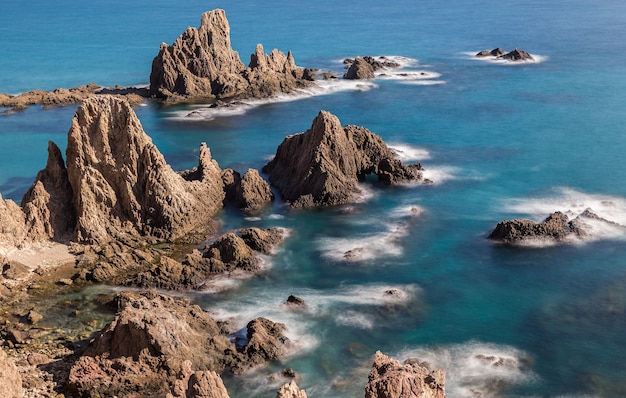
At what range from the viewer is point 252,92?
335 ft

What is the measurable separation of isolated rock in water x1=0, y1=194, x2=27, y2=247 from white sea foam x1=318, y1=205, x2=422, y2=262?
23.4 m

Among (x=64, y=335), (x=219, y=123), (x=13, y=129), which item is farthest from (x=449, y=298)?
(x=13, y=129)

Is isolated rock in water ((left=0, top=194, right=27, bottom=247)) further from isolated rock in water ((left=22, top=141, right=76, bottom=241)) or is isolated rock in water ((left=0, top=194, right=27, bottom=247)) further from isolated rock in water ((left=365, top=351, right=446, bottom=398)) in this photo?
isolated rock in water ((left=365, top=351, right=446, bottom=398))

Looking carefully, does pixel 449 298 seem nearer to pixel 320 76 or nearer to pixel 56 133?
pixel 56 133

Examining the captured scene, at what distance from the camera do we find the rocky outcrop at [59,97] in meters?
100

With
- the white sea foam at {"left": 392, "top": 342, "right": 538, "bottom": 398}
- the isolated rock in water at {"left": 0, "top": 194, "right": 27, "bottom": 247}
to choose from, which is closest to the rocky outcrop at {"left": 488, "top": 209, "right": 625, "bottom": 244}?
the white sea foam at {"left": 392, "top": 342, "right": 538, "bottom": 398}

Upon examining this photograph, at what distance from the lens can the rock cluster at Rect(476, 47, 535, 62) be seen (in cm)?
12381

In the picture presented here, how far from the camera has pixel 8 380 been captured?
3066cm

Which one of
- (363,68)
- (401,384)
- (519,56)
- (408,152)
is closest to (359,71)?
(363,68)

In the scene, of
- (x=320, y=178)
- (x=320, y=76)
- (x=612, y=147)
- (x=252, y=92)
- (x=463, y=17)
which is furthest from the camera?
(x=463, y=17)

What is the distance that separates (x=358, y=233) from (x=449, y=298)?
12.0 metres

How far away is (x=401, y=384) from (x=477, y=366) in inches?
610

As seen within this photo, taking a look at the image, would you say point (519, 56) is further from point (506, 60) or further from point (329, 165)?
point (329, 165)

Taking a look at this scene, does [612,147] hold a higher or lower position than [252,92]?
lower
